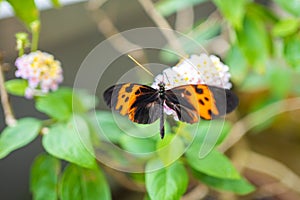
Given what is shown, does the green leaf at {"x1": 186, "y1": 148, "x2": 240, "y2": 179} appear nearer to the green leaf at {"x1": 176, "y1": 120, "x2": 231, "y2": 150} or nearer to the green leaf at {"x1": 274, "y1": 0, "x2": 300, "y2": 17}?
the green leaf at {"x1": 176, "y1": 120, "x2": 231, "y2": 150}

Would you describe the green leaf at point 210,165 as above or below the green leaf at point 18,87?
above

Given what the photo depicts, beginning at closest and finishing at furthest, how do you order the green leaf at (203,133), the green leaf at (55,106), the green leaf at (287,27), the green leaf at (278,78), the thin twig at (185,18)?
the green leaf at (203,133)
the green leaf at (55,106)
the green leaf at (287,27)
the green leaf at (278,78)
the thin twig at (185,18)

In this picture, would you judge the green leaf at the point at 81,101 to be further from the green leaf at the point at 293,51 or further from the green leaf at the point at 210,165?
the green leaf at the point at 293,51

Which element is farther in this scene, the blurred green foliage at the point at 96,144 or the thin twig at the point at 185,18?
Answer: the thin twig at the point at 185,18

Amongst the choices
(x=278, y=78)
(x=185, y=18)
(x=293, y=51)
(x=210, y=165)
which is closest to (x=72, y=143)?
(x=210, y=165)

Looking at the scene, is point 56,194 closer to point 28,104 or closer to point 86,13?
point 28,104

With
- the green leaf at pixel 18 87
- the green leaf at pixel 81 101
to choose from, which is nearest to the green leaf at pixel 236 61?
the green leaf at pixel 81 101
